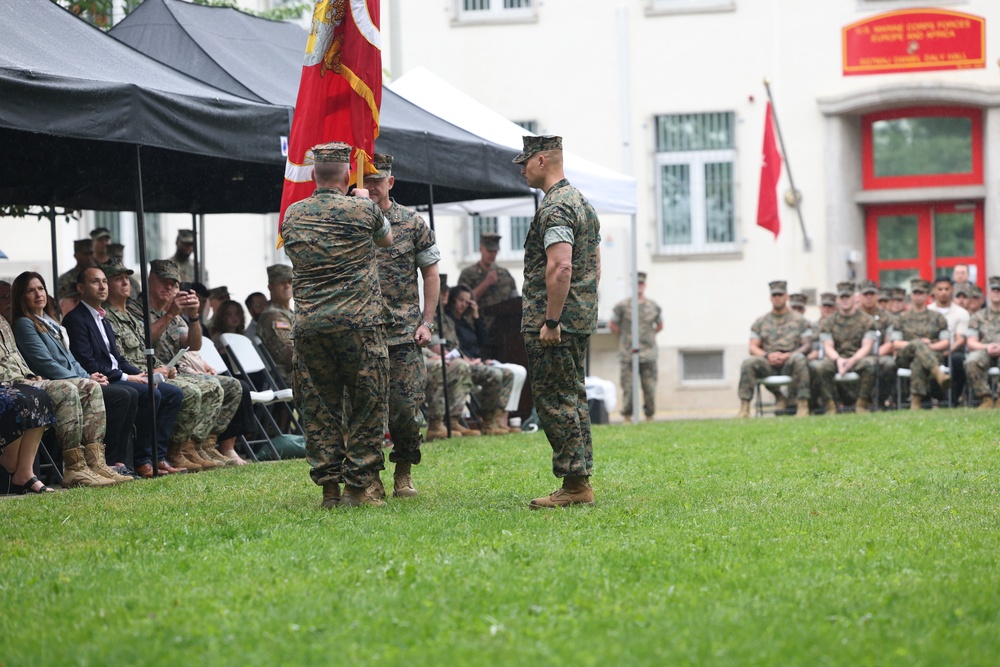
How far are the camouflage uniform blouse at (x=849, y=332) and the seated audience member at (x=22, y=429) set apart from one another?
36.4 ft

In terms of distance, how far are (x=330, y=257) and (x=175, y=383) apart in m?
3.88

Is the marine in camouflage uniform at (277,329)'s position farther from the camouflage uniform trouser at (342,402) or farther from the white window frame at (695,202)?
the white window frame at (695,202)

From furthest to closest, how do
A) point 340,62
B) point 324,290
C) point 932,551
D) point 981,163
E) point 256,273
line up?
point 256,273
point 981,163
point 340,62
point 324,290
point 932,551

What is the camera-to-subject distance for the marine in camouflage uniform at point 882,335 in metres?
18.0

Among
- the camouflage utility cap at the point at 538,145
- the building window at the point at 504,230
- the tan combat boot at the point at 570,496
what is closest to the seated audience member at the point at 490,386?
the tan combat boot at the point at 570,496

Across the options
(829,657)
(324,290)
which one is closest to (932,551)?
(829,657)

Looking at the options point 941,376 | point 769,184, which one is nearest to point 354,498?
point 941,376

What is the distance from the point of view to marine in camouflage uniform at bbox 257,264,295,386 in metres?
13.3

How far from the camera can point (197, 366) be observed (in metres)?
11.9

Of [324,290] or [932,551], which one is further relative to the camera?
[324,290]

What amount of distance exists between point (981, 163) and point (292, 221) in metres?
16.3

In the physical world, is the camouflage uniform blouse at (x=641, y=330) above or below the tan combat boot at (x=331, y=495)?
above

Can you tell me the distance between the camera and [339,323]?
7.83 meters

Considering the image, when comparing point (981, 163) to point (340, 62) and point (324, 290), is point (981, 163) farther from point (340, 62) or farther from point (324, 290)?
point (324, 290)
